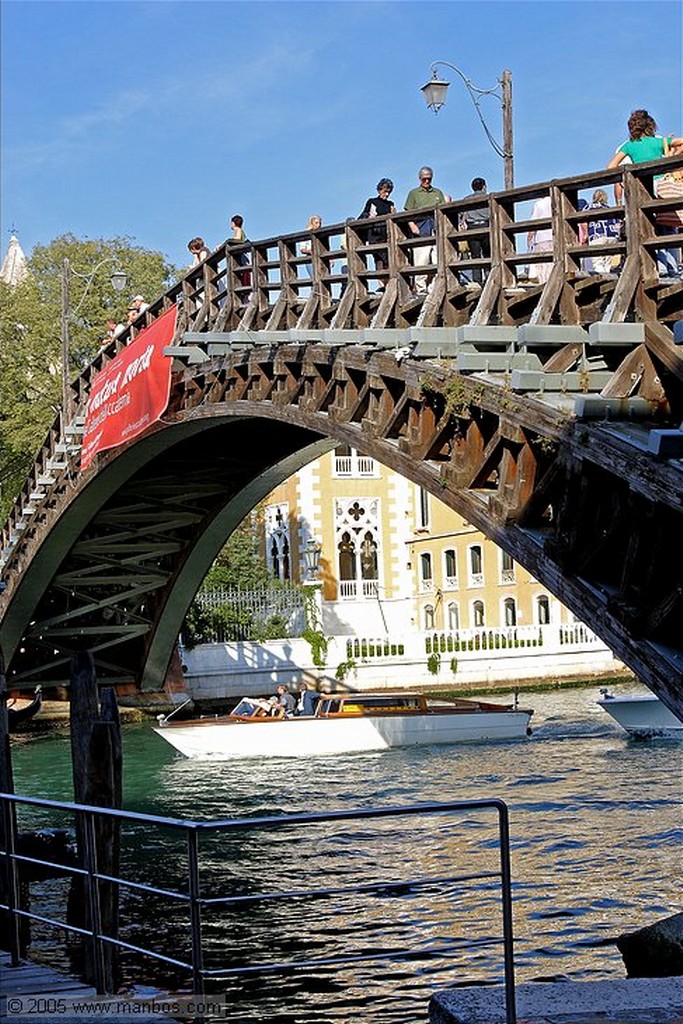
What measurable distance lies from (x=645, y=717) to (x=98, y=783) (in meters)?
18.3

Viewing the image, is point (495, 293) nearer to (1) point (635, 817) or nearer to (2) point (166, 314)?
(1) point (635, 817)

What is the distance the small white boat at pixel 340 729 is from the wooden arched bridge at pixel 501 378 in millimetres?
4961

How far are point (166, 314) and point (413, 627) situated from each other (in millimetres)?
25307

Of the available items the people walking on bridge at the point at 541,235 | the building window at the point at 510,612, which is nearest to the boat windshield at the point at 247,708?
the people walking on bridge at the point at 541,235

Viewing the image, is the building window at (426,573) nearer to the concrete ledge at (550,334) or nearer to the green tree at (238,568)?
the green tree at (238,568)

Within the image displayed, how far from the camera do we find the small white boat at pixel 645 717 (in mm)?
25391

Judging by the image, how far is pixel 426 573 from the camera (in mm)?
47000

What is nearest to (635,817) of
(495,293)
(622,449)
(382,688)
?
(495,293)

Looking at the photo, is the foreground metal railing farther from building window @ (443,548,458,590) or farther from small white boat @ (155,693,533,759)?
building window @ (443,548,458,590)

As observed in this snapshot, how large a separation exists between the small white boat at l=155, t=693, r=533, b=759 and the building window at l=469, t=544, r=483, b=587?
18.2m

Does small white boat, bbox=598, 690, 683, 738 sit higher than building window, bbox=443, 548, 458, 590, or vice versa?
building window, bbox=443, 548, 458, 590

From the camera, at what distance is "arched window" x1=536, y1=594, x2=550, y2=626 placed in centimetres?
4288

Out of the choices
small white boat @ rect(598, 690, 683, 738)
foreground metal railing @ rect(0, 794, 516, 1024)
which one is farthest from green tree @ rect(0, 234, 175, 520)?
foreground metal railing @ rect(0, 794, 516, 1024)

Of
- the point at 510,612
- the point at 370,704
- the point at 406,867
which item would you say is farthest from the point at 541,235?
the point at 510,612
